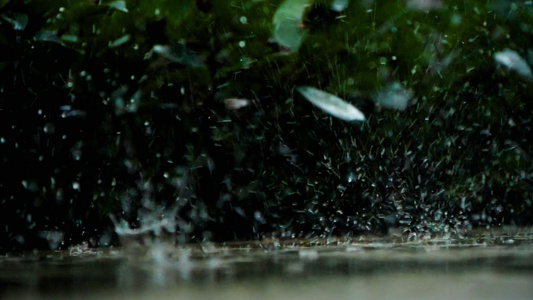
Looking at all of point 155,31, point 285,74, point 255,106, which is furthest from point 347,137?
point 155,31

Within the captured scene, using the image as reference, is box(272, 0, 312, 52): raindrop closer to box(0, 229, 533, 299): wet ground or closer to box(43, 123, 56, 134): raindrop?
box(0, 229, 533, 299): wet ground

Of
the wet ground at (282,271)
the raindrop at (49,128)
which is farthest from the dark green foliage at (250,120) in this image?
the wet ground at (282,271)

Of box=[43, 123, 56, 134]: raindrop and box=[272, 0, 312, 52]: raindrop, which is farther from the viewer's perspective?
box=[43, 123, 56, 134]: raindrop

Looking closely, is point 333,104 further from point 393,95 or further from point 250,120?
point 250,120

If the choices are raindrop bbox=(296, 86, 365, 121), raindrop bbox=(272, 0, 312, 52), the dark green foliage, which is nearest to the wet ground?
the dark green foliage

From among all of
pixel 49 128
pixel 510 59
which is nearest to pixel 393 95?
pixel 510 59

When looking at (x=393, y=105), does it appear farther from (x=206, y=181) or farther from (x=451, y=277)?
(x=206, y=181)

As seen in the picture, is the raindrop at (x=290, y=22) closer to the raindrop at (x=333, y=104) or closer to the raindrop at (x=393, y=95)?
the raindrop at (x=333, y=104)
